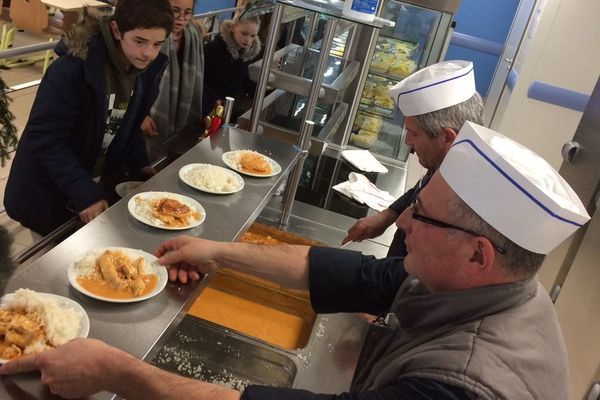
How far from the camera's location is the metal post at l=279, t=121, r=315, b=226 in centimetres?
213

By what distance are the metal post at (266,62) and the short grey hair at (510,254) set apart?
1.22m

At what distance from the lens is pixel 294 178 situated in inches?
84.4

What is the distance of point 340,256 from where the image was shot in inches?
61.9

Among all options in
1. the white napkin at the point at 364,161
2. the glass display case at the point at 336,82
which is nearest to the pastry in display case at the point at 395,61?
the glass display case at the point at 336,82

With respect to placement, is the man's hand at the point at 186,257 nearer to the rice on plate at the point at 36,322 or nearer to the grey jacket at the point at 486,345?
the rice on plate at the point at 36,322

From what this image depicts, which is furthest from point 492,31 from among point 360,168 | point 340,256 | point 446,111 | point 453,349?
point 453,349

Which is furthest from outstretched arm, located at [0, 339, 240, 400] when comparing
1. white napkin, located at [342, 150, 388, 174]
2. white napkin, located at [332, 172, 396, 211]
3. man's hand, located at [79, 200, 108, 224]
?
white napkin, located at [342, 150, 388, 174]

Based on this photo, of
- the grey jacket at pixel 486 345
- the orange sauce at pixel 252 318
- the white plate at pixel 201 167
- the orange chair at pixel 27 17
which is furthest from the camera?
the orange chair at pixel 27 17

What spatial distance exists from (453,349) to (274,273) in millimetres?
705

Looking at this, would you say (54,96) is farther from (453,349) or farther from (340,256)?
(453,349)

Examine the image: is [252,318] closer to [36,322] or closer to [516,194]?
[36,322]

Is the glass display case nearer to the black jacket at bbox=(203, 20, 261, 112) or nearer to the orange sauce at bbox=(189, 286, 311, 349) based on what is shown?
the black jacket at bbox=(203, 20, 261, 112)

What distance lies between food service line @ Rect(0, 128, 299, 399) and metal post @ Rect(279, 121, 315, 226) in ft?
0.37

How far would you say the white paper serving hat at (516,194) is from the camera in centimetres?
105
